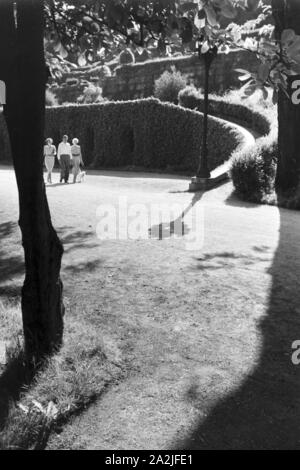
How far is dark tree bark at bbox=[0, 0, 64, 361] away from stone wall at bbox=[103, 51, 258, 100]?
2814 centimetres

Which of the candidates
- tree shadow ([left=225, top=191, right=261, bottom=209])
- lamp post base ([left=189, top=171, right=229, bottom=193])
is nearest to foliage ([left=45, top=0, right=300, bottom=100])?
tree shadow ([left=225, top=191, right=261, bottom=209])

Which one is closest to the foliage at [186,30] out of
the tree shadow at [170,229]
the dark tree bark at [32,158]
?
the dark tree bark at [32,158]

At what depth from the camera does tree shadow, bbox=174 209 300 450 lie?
10.5ft

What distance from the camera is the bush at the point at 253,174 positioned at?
13633 millimetres

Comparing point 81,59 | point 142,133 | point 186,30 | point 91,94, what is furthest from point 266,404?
point 91,94

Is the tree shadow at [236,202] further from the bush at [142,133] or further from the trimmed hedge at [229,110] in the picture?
the trimmed hedge at [229,110]

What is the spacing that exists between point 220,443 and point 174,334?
1.46 m

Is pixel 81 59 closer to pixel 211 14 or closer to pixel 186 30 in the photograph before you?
pixel 186 30

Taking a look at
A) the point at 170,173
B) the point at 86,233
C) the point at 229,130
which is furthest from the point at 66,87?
the point at 86,233

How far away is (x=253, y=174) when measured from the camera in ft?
44.7

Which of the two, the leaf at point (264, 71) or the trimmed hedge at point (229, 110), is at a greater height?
the trimmed hedge at point (229, 110)

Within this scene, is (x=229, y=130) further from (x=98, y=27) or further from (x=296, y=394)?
(x=296, y=394)

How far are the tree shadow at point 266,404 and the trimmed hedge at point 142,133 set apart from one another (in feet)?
55.5

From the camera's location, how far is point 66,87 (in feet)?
141
